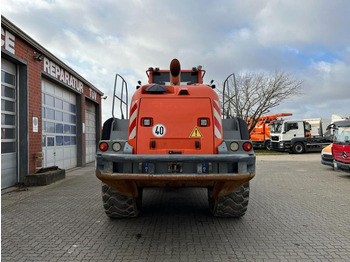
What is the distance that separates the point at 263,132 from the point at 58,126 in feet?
65.8

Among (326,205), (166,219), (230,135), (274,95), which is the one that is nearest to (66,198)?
(166,219)

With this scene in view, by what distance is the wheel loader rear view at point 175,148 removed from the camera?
3736 millimetres

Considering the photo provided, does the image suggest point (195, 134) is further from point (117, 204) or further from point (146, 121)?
point (117, 204)

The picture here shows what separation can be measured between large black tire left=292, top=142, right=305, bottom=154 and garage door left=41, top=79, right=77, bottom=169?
1675cm

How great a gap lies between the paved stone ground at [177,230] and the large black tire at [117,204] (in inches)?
7.2

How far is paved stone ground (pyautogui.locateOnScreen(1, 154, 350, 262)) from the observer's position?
372 centimetres

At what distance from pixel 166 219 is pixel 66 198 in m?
3.31

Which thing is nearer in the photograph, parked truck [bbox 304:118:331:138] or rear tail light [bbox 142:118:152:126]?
rear tail light [bbox 142:118:152:126]

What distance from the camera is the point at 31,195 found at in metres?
7.60

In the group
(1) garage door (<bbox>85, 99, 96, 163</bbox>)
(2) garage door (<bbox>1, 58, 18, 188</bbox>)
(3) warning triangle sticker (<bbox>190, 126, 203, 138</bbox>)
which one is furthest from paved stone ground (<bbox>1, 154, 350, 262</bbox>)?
(1) garage door (<bbox>85, 99, 96, 163</bbox>)

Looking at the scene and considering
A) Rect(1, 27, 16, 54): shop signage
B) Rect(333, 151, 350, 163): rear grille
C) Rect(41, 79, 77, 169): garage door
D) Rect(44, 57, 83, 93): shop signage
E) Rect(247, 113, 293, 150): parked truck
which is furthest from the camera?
Rect(247, 113, 293, 150): parked truck

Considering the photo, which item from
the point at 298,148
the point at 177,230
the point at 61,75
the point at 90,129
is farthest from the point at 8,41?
the point at 298,148

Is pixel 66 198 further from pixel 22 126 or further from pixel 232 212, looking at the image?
pixel 232 212

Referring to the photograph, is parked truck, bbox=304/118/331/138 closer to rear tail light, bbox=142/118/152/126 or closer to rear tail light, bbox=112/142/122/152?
rear tail light, bbox=142/118/152/126
